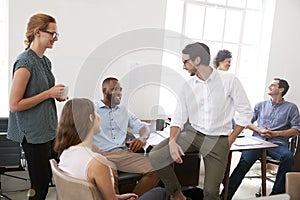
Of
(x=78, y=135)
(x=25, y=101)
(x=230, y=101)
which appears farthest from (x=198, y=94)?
(x=25, y=101)

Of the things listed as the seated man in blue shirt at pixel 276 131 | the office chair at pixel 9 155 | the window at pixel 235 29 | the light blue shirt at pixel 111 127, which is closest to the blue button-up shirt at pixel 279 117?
the seated man in blue shirt at pixel 276 131

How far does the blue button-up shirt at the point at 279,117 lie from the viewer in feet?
9.93

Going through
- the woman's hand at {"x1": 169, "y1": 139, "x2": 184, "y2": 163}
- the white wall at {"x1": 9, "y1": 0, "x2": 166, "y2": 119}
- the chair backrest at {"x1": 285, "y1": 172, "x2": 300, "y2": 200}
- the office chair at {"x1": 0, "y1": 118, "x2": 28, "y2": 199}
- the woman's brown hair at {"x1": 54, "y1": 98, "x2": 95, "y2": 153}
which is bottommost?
the office chair at {"x1": 0, "y1": 118, "x2": 28, "y2": 199}

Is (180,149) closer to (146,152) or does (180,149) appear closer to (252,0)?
(146,152)

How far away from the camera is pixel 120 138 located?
254cm

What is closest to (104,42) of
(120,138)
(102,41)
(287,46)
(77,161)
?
(102,41)

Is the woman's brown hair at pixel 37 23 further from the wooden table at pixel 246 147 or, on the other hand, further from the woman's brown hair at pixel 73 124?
the wooden table at pixel 246 147

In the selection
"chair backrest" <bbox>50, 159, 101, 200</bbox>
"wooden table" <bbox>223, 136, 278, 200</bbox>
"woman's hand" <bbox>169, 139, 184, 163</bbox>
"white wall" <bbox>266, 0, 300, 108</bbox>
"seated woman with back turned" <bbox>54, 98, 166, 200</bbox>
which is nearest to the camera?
"chair backrest" <bbox>50, 159, 101, 200</bbox>

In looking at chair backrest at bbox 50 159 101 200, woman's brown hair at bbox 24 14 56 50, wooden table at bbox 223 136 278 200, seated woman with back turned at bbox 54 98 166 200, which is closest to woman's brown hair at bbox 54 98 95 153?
seated woman with back turned at bbox 54 98 166 200

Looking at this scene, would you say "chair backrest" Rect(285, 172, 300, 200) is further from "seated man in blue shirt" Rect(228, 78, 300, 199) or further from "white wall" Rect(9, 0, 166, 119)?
"white wall" Rect(9, 0, 166, 119)

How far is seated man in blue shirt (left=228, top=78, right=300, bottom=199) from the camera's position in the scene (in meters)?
2.86

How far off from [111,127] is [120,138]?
0.13m

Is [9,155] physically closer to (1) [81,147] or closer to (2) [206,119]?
(1) [81,147]

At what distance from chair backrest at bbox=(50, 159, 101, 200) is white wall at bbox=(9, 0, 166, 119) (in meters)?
1.45
